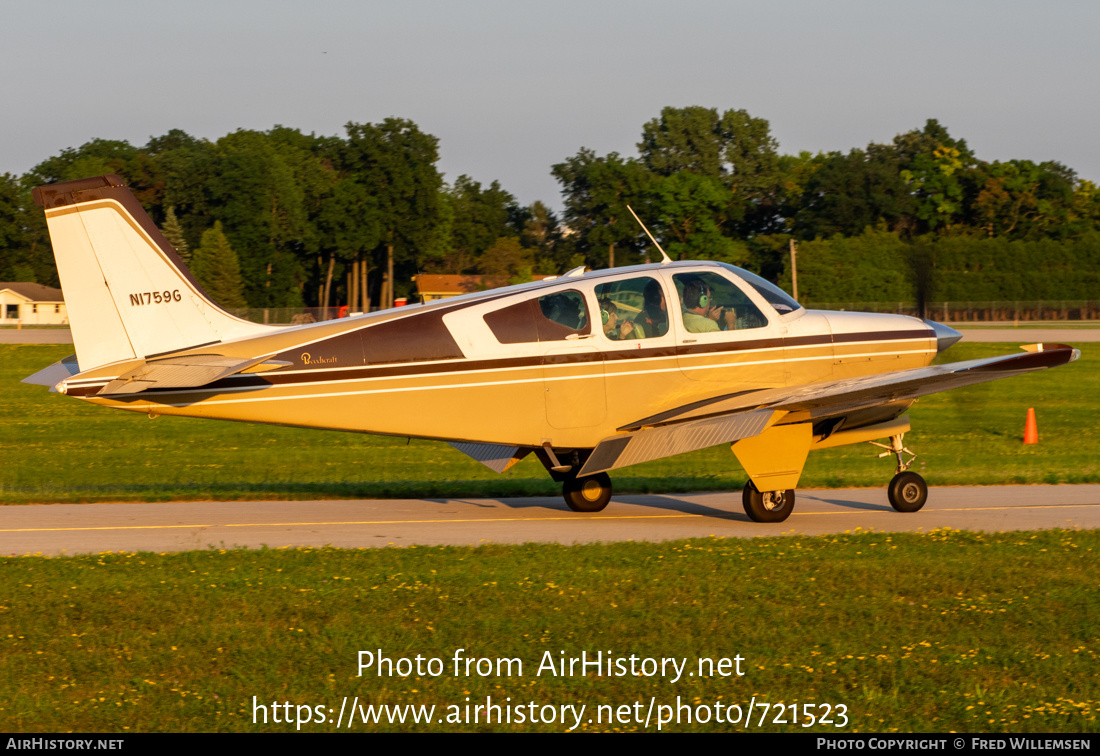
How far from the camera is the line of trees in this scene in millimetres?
87250

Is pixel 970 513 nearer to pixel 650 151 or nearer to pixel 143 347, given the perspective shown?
pixel 143 347

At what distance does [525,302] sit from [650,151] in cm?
11957

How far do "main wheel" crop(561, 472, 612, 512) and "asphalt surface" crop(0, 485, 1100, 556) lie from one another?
0.17 m

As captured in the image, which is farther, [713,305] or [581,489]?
[581,489]

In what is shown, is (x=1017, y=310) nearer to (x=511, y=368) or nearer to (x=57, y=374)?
(x=511, y=368)

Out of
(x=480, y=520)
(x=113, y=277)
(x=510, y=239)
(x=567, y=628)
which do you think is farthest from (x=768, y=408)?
(x=510, y=239)

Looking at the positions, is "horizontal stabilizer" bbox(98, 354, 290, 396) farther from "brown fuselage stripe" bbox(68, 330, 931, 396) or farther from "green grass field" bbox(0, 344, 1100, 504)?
"green grass field" bbox(0, 344, 1100, 504)

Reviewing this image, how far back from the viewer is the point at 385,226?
9788 cm

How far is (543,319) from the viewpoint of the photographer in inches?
452

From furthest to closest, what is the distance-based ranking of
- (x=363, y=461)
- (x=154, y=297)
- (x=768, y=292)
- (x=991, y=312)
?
1. (x=991, y=312)
2. (x=363, y=461)
3. (x=768, y=292)
4. (x=154, y=297)

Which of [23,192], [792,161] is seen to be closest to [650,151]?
[792,161]

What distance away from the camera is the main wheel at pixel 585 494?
13008mm

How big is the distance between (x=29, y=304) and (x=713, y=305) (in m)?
105

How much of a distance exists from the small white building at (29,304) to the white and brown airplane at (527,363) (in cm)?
9961
